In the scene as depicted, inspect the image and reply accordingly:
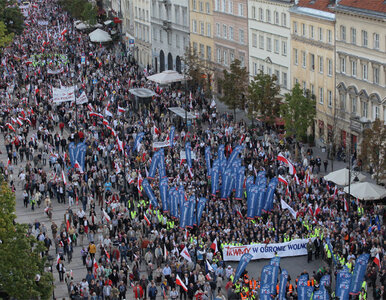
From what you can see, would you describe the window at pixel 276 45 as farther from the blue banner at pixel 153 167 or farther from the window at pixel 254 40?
the blue banner at pixel 153 167

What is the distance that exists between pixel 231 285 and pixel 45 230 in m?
12.6

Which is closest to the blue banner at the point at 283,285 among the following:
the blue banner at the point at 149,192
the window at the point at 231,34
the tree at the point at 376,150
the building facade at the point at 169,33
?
the blue banner at the point at 149,192

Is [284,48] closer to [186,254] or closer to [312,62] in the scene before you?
[312,62]

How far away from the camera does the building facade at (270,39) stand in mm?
87250

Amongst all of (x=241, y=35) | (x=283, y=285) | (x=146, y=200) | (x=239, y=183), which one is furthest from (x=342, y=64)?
(x=283, y=285)

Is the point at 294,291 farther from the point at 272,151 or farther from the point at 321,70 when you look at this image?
the point at 321,70

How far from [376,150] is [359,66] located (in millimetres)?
13105

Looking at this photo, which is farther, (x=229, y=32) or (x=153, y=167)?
(x=229, y=32)

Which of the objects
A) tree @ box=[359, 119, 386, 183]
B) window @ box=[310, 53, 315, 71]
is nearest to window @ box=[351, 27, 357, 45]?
window @ box=[310, 53, 315, 71]

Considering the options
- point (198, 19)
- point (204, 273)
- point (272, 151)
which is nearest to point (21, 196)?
point (272, 151)

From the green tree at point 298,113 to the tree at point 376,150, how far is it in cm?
1152

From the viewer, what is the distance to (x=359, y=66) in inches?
2948

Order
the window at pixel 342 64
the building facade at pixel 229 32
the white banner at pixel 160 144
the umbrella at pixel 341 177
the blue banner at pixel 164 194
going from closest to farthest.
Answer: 1. the blue banner at pixel 164 194
2. the umbrella at pixel 341 177
3. the white banner at pixel 160 144
4. the window at pixel 342 64
5. the building facade at pixel 229 32

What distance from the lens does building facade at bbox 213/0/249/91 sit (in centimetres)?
9644
